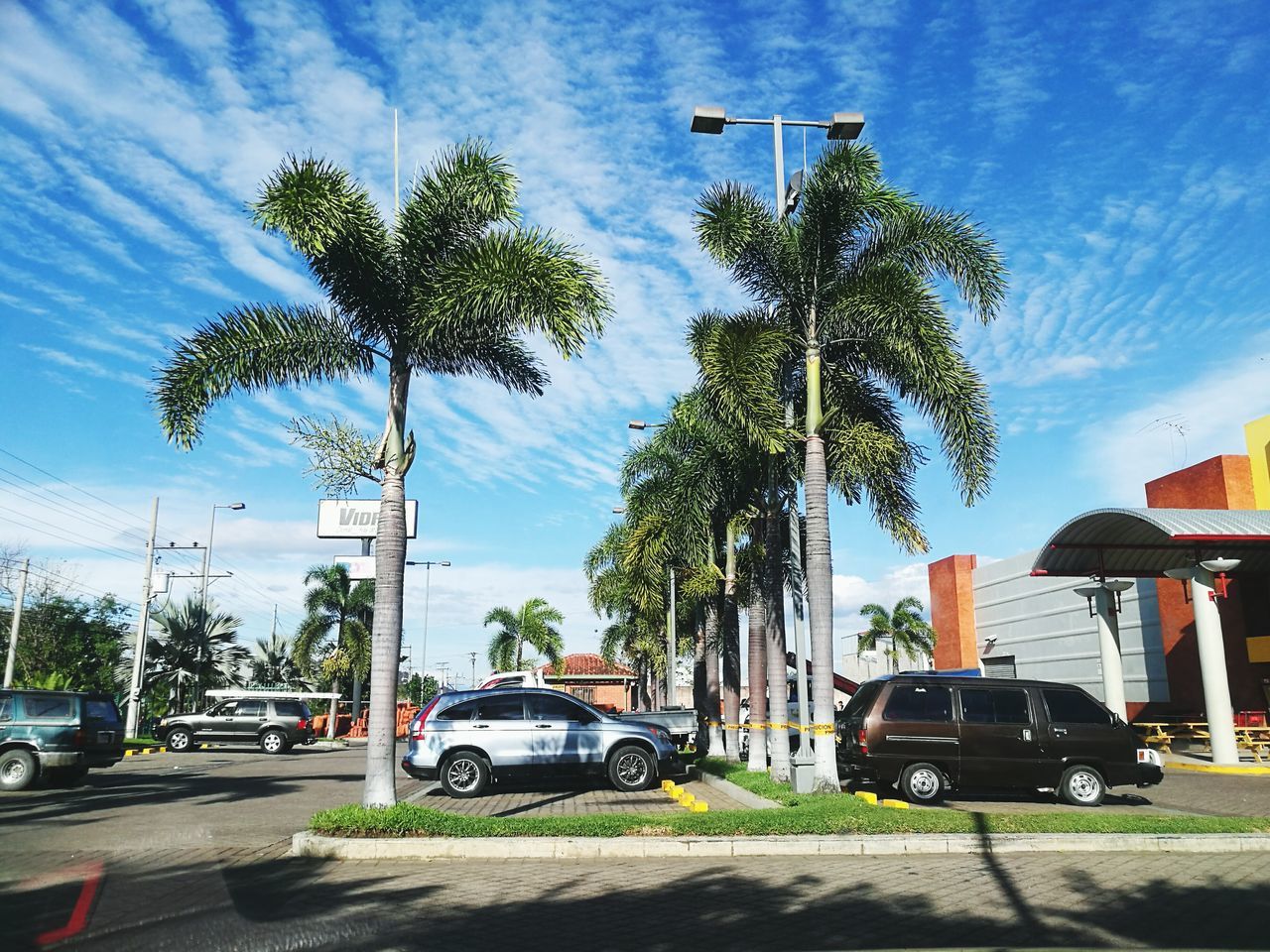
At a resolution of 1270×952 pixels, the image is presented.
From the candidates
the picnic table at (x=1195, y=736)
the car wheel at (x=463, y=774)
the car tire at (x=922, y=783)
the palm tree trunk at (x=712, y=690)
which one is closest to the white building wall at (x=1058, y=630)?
the picnic table at (x=1195, y=736)

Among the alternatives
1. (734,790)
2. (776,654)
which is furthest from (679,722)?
(734,790)

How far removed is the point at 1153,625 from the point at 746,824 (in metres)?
26.9

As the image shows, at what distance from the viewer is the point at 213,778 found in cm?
2048

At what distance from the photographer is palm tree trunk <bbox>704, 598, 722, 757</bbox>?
25.2 meters

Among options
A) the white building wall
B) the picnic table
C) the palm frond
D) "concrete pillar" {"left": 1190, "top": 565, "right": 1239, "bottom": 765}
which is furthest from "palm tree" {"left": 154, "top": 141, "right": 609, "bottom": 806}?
the white building wall

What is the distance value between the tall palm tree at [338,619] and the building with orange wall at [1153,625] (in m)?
29.1

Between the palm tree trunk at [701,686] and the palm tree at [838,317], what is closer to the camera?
the palm tree at [838,317]

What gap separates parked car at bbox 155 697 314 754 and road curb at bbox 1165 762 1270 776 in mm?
24895

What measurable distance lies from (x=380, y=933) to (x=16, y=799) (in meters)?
12.1

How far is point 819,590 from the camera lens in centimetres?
1469

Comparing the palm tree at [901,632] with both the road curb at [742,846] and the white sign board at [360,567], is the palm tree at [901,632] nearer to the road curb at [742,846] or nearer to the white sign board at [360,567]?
the white sign board at [360,567]

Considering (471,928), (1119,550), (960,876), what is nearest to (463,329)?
(471,928)

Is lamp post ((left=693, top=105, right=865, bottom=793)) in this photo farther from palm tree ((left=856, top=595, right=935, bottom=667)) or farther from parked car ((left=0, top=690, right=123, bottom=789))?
palm tree ((left=856, top=595, right=935, bottom=667))

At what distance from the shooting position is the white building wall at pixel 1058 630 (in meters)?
32.8
